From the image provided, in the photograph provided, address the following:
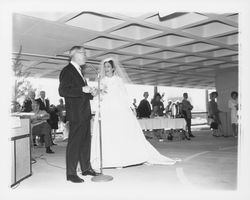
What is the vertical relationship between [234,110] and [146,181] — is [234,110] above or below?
above

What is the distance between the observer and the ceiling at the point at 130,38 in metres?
7.77

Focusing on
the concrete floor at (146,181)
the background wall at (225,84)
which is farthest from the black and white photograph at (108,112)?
the background wall at (225,84)

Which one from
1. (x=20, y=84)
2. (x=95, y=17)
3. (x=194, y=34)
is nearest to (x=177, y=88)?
(x=194, y=34)

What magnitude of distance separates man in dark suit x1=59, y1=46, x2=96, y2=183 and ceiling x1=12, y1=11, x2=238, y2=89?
2658 millimetres

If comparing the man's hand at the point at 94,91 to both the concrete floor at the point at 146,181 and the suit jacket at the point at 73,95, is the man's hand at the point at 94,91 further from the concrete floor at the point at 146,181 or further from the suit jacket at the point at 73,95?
the concrete floor at the point at 146,181

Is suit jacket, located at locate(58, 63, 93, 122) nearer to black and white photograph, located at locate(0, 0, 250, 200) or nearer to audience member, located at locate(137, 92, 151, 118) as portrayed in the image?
black and white photograph, located at locate(0, 0, 250, 200)

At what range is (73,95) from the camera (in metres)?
3.68

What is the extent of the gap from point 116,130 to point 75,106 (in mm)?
1102

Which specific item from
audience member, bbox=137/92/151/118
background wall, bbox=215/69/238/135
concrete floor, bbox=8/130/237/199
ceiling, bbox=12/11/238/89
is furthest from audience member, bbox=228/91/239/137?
background wall, bbox=215/69/238/135

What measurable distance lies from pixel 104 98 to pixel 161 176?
157 centimetres

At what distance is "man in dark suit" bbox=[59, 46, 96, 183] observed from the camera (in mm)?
3670

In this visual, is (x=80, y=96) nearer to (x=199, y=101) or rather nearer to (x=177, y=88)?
(x=177, y=88)

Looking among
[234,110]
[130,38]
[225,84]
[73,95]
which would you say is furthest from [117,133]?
[225,84]

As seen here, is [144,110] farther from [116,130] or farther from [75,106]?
[75,106]
